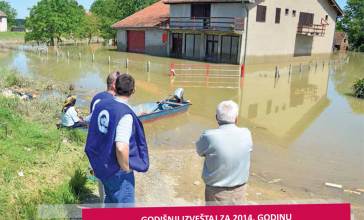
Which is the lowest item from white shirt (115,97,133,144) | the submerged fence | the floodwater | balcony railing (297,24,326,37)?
the floodwater

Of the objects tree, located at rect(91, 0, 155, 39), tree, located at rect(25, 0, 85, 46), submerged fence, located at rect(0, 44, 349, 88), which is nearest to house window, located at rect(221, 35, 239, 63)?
submerged fence, located at rect(0, 44, 349, 88)

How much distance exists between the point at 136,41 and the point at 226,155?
40.0 metres

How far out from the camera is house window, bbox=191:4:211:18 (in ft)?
115

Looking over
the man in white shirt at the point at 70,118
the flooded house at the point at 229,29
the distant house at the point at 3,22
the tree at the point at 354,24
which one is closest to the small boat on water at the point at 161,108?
the man in white shirt at the point at 70,118

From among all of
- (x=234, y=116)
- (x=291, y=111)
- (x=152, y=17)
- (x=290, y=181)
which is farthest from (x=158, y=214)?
(x=152, y=17)

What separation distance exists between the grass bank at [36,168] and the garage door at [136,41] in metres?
34.1

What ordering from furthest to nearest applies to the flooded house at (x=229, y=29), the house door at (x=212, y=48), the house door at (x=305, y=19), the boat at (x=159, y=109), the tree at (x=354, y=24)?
the tree at (x=354, y=24)
the house door at (x=305, y=19)
the house door at (x=212, y=48)
the flooded house at (x=229, y=29)
the boat at (x=159, y=109)

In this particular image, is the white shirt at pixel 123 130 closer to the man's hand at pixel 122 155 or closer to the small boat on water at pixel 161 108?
the man's hand at pixel 122 155

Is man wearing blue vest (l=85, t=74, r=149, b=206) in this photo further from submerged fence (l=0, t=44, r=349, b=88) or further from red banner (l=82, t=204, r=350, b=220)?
submerged fence (l=0, t=44, r=349, b=88)

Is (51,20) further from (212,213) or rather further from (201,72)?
(212,213)

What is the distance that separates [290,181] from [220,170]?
517 cm

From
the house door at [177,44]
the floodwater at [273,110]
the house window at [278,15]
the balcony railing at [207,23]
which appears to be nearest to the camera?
the floodwater at [273,110]

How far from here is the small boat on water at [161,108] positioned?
13.0m

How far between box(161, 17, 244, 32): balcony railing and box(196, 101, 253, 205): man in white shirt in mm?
29281
